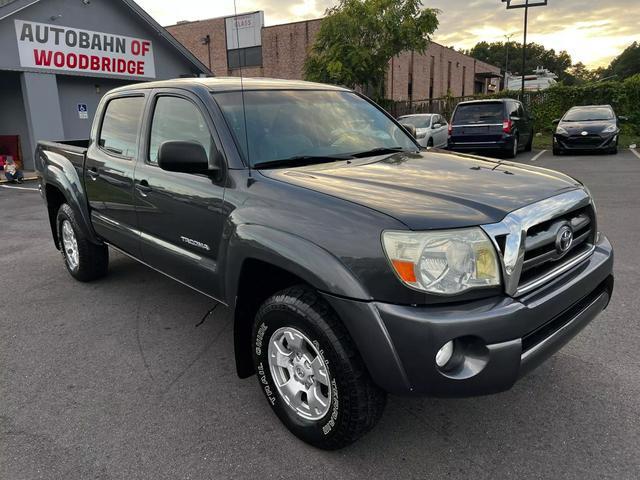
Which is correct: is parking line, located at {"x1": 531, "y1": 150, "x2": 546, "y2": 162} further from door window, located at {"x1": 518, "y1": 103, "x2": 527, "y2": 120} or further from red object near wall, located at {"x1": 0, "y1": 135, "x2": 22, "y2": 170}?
red object near wall, located at {"x1": 0, "y1": 135, "x2": 22, "y2": 170}

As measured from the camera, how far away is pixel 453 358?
2.10 m

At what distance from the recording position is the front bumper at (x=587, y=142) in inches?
607

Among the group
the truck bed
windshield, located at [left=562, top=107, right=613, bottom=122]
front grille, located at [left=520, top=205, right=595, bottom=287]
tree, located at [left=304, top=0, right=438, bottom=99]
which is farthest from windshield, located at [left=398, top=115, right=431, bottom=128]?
front grille, located at [left=520, top=205, right=595, bottom=287]

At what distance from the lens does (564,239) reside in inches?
97.0

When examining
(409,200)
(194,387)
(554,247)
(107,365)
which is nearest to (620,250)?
(554,247)

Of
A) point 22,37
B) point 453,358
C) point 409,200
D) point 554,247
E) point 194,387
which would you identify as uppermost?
point 22,37

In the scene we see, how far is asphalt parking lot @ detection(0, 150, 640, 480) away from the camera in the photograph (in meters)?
2.39

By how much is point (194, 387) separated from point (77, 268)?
2.53m

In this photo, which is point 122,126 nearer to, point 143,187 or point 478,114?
point 143,187

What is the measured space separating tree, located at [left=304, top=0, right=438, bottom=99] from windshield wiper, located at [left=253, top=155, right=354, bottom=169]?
773 inches

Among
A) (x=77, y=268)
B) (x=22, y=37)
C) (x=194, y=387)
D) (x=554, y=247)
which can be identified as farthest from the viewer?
(x=22, y=37)

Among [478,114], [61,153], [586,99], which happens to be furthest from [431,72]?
[61,153]

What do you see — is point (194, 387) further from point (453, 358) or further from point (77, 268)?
point (77, 268)

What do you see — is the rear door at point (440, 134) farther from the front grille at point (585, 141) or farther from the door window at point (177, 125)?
the door window at point (177, 125)
